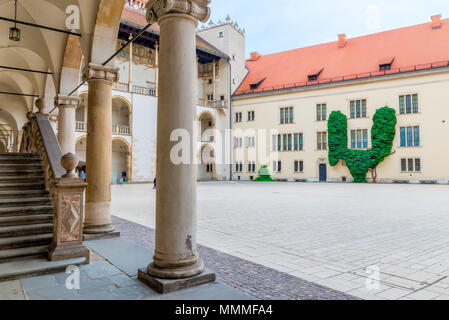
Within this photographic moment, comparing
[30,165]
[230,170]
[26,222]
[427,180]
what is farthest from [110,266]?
[230,170]

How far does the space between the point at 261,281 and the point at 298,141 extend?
115 ft

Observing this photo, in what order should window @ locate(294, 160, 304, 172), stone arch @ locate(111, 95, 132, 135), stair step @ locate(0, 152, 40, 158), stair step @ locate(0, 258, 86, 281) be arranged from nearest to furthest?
stair step @ locate(0, 258, 86, 281)
stair step @ locate(0, 152, 40, 158)
stone arch @ locate(111, 95, 132, 135)
window @ locate(294, 160, 304, 172)

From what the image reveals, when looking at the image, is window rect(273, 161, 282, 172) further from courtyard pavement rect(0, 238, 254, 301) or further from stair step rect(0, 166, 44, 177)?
courtyard pavement rect(0, 238, 254, 301)

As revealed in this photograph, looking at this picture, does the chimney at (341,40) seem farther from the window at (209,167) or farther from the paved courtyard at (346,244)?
the paved courtyard at (346,244)

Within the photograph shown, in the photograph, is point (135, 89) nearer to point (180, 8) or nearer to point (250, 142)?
point (250, 142)

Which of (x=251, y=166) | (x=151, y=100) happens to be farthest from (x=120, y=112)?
(x=251, y=166)

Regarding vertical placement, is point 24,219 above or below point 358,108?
below

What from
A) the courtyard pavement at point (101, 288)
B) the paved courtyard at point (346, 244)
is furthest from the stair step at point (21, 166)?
the courtyard pavement at point (101, 288)

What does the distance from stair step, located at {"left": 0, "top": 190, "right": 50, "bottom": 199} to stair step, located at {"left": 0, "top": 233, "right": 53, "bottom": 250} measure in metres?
1.14

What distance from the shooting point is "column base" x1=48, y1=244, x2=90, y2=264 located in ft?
15.2

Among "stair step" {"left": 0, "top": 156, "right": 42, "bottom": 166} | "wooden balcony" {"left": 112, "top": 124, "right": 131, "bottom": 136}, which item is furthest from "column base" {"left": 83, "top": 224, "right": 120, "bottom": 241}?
"wooden balcony" {"left": 112, "top": 124, "right": 131, "bottom": 136}

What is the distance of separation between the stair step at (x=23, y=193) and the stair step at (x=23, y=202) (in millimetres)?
196

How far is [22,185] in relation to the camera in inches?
243
